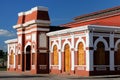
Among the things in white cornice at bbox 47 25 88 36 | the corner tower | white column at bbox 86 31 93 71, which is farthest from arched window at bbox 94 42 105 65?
the corner tower

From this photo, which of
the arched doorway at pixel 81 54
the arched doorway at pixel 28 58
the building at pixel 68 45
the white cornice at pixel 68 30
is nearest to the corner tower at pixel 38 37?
the building at pixel 68 45

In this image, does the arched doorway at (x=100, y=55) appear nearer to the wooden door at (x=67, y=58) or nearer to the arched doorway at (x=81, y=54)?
the arched doorway at (x=81, y=54)

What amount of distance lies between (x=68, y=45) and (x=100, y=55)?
432 cm

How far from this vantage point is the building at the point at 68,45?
35.2 meters

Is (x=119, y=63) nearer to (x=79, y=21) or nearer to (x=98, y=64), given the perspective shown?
(x=98, y=64)

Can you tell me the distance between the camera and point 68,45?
38.4 metres

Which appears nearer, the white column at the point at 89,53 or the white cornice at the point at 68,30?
the white column at the point at 89,53

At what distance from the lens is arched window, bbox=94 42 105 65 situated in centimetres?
3538

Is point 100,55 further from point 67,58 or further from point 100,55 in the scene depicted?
point 67,58

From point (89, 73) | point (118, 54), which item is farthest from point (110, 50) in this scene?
point (89, 73)

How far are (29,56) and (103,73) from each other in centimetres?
1384

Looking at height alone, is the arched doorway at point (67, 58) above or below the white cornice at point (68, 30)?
below

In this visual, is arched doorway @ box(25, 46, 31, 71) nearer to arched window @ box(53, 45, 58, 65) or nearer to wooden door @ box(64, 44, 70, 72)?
arched window @ box(53, 45, 58, 65)

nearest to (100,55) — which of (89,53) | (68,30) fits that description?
(89,53)
